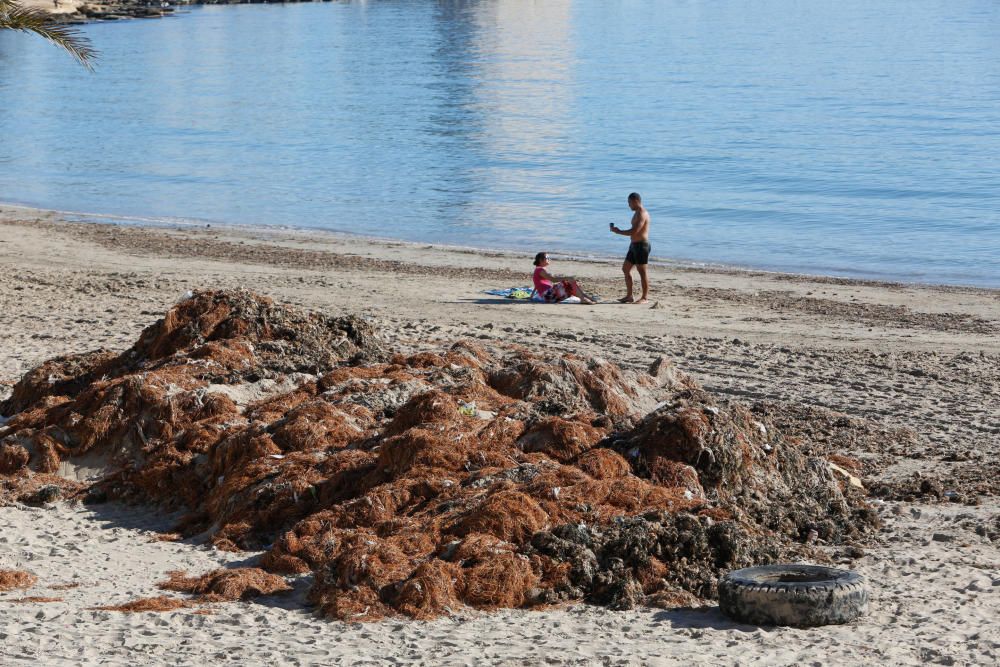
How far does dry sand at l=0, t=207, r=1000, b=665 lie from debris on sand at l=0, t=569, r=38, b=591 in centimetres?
11

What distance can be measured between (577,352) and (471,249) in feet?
30.9

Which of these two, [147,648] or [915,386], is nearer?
[147,648]

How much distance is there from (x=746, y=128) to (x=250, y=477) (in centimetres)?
3648

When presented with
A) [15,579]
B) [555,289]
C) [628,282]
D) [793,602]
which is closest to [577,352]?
[555,289]

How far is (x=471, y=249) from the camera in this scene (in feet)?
76.7

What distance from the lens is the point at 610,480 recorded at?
Result: 27.6 ft

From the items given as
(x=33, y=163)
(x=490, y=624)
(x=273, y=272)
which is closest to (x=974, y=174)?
(x=273, y=272)

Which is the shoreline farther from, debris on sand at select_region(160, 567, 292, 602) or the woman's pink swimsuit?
debris on sand at select_region(160, 567, 292, 602)

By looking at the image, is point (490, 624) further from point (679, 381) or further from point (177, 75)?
point (177, 75)

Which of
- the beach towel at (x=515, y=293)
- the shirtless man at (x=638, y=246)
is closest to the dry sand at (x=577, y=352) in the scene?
the beach towel at (x=515, y=293)

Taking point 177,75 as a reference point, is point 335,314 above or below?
below

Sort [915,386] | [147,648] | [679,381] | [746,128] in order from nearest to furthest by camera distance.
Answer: [147,648], [679,381], [915,386], [746,128]

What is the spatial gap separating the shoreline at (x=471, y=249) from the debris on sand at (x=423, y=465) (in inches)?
380

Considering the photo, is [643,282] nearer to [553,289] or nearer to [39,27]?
[553,289]
